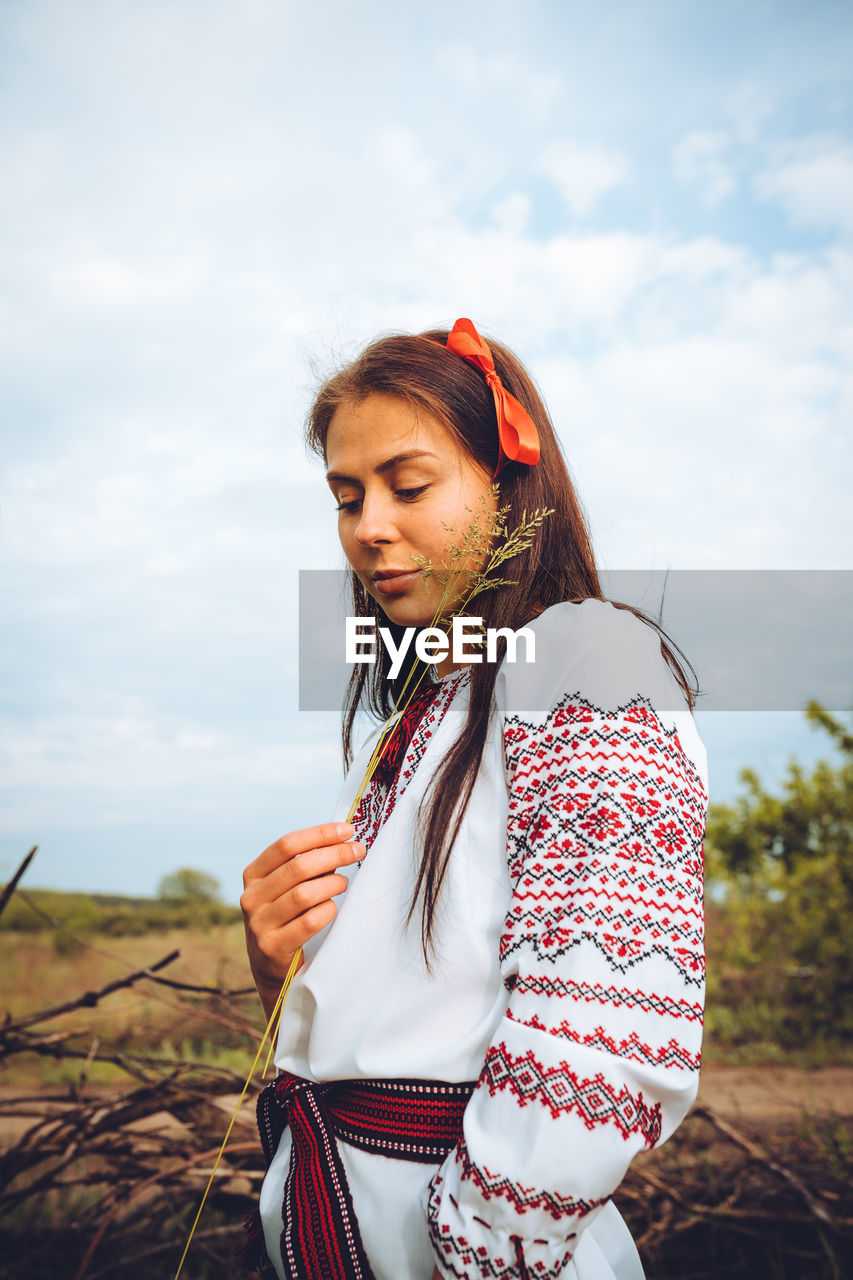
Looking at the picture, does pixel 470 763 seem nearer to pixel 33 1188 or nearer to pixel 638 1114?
pixel 638 1114

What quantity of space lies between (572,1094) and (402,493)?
0.97 metres

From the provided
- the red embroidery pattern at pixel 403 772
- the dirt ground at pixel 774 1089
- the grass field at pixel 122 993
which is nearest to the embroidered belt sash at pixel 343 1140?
the red embroidery pattern at pixel 403 772

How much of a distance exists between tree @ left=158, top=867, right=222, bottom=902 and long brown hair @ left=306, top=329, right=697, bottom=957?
4.93m

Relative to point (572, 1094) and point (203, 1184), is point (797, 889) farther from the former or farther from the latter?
point (572, 1094)

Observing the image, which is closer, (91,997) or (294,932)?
(294,932)

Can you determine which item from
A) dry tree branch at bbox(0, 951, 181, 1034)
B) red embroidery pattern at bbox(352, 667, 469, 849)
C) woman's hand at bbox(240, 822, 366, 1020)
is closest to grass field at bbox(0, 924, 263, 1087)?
dry tree branch at bbox(0, 951, 181, 1034)

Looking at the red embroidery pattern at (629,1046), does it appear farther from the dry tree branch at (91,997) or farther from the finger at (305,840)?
the dry tree branch at (91,997)

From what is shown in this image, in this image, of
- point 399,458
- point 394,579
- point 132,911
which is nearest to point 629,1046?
point 394,579

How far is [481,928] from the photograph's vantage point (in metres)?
1.21

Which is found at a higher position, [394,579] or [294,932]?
[394,579]

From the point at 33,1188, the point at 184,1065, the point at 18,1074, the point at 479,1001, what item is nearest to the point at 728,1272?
the point at 184,1065

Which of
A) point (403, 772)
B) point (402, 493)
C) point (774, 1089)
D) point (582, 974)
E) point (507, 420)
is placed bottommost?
point (774, 1089)

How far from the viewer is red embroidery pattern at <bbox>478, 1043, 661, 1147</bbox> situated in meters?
A: 0.96

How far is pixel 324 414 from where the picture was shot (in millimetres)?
1938
